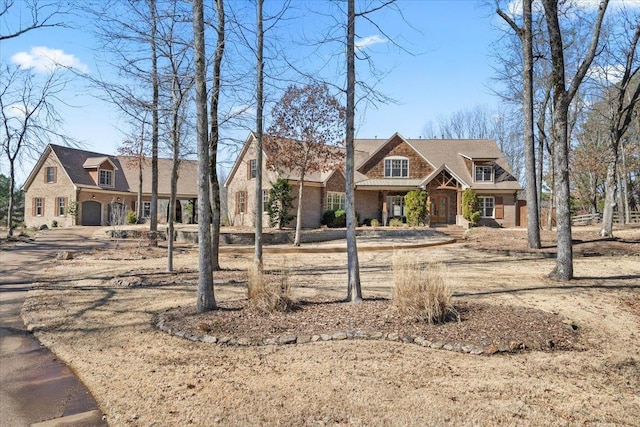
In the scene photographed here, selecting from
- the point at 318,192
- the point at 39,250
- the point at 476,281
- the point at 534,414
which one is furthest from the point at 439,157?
the point at 534,414

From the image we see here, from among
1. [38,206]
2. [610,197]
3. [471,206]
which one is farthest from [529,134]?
[38,206]

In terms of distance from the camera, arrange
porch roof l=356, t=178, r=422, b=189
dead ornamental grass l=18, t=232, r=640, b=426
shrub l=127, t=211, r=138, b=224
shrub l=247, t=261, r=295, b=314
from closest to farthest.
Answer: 1. dead ornamental grass l=18, t=232, r=640, b=426
2. shrub l=247, t=261, r=295, b=314
3. porch roof l=356, t=178, r=422, b=189
4. shrub l=127, t=211, r=138, b=224

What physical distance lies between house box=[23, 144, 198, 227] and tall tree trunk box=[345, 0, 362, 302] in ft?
88.2

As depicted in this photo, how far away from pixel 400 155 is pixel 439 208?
187 inches

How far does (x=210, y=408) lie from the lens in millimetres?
3697

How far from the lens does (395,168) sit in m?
30.4

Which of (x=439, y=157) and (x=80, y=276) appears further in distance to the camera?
(x=439, y=157)

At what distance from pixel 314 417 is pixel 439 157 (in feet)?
99.4

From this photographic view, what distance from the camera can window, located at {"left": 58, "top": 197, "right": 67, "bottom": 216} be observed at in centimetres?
3231

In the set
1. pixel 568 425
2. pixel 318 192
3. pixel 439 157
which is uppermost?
pixel 439 157

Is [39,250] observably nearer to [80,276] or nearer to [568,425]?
[80,276]

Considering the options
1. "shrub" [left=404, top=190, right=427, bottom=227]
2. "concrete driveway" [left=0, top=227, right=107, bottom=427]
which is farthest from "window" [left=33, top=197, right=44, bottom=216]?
"concrete driveway" [left=0, top=227, right=107, bottom=427]

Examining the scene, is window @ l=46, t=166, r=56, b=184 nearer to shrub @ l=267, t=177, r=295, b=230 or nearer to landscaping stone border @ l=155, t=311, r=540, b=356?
shrub @ l=267, t=177, r=295, b=230

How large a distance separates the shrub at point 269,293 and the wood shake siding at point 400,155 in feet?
78.7
